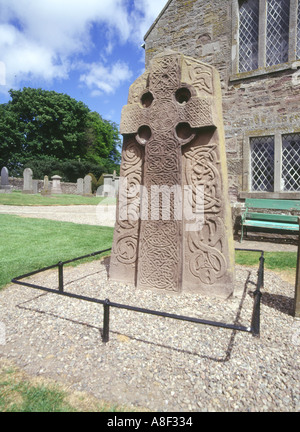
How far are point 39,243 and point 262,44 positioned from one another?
27.3 ft

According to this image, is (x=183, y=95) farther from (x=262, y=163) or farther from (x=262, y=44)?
(x=262, y=44)

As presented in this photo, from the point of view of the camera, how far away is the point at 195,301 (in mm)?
3295

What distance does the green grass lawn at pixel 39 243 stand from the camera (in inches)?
188

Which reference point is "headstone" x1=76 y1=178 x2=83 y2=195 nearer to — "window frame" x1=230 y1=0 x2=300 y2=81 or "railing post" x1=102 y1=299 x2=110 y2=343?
"window frame" x1=230 y1=0 x2=300 y2=81

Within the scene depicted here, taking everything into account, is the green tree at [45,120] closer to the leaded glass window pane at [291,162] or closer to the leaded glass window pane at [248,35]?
the leaded glass window pane at [248,35]

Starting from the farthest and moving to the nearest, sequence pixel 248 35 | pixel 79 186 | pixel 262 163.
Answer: pixel 79 186 → pixel 248 35 → pixel 262 163

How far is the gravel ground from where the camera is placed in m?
1.80

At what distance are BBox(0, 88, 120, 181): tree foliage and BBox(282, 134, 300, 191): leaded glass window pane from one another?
30.0 meters

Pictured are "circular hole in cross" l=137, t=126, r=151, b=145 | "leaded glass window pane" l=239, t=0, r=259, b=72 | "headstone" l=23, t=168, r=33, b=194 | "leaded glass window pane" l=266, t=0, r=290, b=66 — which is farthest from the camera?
"headstone" l=23, t=168, r=33, b=194

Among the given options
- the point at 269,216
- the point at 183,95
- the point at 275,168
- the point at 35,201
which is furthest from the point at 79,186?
the point at 183,95

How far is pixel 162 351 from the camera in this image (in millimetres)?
2285

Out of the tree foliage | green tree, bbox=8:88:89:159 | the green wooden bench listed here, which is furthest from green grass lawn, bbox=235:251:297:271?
green tree, bbox=8:88:89:159

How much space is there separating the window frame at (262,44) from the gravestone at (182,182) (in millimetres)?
5672

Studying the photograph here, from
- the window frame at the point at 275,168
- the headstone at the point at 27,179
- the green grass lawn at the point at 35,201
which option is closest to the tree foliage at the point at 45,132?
the headstone at the point at 27,179
